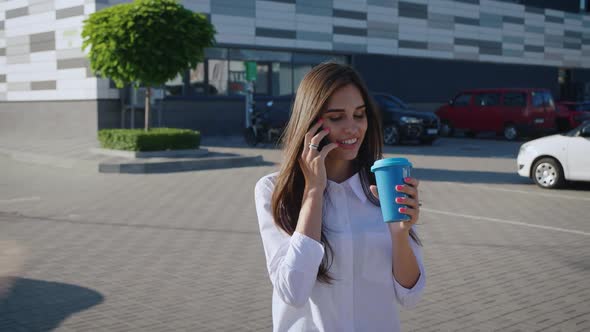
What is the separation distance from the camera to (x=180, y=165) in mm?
15258

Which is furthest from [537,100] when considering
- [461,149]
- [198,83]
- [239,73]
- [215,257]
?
[215,257]

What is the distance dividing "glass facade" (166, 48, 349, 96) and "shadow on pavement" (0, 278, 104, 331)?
60.3 feet

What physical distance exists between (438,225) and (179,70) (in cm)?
952

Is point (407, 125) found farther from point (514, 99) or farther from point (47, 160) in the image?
point (47, 160)

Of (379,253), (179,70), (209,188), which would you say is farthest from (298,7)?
(379,253)

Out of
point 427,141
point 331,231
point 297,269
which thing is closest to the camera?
point 297,269

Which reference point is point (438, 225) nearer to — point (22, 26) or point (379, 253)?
point (379, 253)

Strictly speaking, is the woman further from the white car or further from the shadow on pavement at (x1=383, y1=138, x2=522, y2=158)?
the shadow on pavement at (x1=383, y1=138, x2=522, y2=158)

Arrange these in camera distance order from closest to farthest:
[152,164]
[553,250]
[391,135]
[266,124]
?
[553,250], [152,164], [266,124], [391,135]

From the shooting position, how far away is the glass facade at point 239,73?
2538 centimetres

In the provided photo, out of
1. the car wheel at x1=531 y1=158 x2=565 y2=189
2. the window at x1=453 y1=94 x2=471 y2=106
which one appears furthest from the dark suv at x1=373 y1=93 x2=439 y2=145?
the car wheel at x1=531 y1=158 x2=565 y2=189

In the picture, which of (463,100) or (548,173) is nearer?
(548,173)

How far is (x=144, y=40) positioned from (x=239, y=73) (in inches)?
425

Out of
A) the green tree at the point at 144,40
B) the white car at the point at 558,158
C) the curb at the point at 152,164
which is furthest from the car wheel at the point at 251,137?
the white car at the point at 558,158
